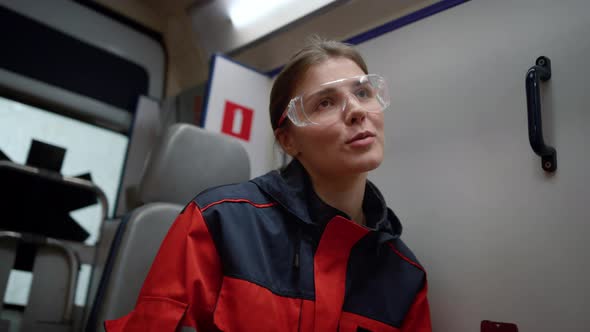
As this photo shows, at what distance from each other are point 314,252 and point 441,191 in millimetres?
533

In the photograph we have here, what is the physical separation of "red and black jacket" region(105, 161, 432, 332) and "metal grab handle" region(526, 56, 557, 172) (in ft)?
1.41

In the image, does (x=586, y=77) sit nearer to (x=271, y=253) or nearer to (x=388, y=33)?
(x=388, y=33)

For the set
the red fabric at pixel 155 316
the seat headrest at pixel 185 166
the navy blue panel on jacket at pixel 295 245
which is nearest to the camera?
the red fabric at pixel 155 316

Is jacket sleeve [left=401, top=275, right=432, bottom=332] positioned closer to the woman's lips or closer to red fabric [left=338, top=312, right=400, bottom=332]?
red fabric [left=338, top=312, right=400, bottom=332]

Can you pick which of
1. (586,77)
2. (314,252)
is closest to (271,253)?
(314,252)

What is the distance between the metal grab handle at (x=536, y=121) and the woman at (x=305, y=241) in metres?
0.38

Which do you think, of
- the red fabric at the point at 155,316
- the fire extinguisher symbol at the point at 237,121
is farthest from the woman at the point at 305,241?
the fire extinguisher symbol at the point at 237,121

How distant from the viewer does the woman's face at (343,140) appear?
1.11 metres

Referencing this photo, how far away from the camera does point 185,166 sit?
4.61ft

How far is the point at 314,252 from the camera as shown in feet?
3.63

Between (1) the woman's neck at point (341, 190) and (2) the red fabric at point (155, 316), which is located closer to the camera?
(2) the red fabric at point (155, 316)

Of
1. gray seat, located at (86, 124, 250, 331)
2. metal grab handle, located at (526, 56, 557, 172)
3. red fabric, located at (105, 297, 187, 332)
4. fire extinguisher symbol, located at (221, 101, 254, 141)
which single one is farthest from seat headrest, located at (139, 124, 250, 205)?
metal grab handle, located at (526, 56, 557, 172)

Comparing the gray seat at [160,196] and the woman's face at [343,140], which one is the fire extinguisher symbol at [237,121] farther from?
the woman's face at [343,140]

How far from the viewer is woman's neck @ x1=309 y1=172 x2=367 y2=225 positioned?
1229mm
